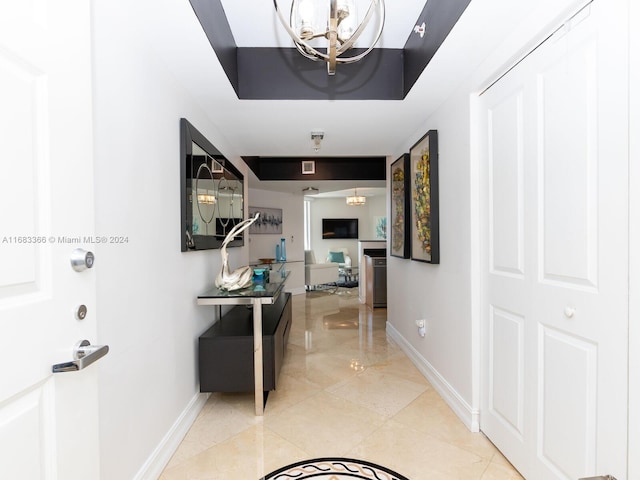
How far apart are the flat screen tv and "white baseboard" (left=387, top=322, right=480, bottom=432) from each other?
20.2 feet

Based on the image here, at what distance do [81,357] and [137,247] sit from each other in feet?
2.41

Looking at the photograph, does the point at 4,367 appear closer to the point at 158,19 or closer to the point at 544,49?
the point at 158,19

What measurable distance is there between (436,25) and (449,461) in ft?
7.34

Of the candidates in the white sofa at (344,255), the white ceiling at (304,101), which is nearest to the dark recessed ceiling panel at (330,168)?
the white ceiling at (304,101)

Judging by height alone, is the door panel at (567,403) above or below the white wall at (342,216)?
below

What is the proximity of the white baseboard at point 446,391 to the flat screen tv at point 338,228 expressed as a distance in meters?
6.14

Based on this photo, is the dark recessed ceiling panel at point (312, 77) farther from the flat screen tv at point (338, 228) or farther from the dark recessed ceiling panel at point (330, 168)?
the flat screen tv at point (338, 228)

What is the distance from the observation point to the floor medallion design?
1579 mm

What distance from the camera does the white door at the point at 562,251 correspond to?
1.09m

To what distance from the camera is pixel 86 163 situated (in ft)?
2.88

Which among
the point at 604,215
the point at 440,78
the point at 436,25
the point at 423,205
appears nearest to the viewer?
the point at 604,215

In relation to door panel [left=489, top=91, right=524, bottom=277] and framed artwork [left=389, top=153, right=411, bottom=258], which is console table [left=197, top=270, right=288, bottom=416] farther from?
framed artwork [left=389, top=153, right=411, bottom=258]

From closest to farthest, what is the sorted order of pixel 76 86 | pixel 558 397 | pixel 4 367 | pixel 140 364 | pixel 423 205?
pixel 4 367 → pixel 76 86 → pixel 558 397 → pixel 140 364 → pixel 423 205

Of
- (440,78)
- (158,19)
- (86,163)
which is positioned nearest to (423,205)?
(440,78)
